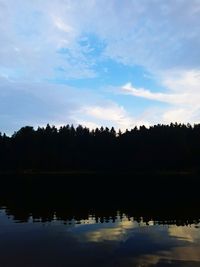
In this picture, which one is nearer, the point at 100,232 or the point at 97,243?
the point at 97,243

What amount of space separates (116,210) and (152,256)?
31.7 m

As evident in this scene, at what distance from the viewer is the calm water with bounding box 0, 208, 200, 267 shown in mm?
31812

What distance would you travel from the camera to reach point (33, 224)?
168 ft

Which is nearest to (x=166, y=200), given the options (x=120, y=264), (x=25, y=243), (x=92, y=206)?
(x=92, y=206)

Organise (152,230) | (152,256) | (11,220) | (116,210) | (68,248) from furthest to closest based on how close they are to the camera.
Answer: (116,210) → (11,220) → (152,230) → (68,248) → (152,256)

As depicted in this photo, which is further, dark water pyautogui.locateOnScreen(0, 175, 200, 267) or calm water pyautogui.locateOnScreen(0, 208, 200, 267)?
dark water pyautogui.locateOnScreen(0, 175, 200, 267)

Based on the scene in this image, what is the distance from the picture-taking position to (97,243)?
38375 mm

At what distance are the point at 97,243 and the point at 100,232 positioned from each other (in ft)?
21.8

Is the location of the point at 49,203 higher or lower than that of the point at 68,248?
higher

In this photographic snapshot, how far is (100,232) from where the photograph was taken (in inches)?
1772

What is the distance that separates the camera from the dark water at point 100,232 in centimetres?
3247

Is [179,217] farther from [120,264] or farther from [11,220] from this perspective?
[120,264]

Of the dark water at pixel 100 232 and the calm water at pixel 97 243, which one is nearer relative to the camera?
the calm water at pixel 97 243

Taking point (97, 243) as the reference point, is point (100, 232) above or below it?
above
